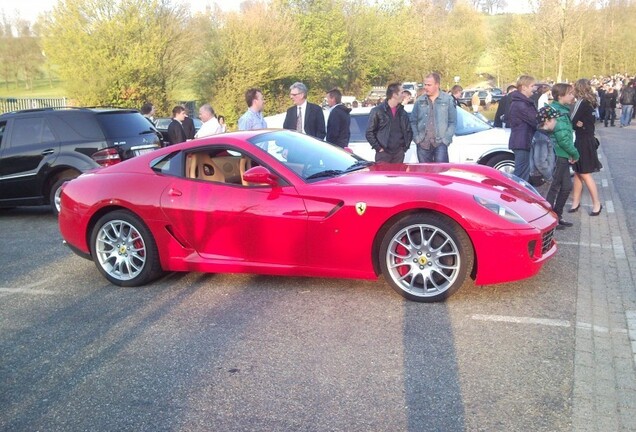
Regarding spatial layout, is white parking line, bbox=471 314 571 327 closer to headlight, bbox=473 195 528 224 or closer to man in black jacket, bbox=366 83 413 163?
headlight, bbox=473 195 528 224

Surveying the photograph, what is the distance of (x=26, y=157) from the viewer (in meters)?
10.1

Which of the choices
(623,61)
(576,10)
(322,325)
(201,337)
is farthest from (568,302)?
(623,61)

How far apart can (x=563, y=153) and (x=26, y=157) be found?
763 cm

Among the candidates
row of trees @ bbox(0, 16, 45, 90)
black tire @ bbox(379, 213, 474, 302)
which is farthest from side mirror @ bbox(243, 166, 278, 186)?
row of trees @ bbox(0, 16, 45, 90)

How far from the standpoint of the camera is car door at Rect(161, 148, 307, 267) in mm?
5539

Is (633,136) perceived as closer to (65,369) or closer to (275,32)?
(65,369)

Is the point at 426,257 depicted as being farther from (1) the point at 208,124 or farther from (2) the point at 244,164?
(1) the point at 208,124

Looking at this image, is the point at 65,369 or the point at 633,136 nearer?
the point at 65,369

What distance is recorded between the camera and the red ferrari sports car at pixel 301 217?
520 cm

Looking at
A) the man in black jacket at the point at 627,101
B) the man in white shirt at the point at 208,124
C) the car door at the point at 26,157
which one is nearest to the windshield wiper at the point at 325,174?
the man in white shirt at the point at 208,124

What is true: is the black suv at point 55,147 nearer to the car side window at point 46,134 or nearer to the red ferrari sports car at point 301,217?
the car side window at point 46,134

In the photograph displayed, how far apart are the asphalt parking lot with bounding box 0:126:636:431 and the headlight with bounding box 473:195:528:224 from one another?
0.65 metres

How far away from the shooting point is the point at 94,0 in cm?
3073

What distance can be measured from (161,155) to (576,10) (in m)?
33.5
